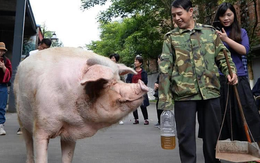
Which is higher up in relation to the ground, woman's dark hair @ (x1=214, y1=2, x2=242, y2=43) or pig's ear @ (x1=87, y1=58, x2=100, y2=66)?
woman's dark hair @ (x1=214, y1=2, x2=242, y2=43)

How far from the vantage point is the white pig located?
2.34 meters

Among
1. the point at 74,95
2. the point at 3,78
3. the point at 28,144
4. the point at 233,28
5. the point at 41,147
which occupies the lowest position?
the point at 28,144

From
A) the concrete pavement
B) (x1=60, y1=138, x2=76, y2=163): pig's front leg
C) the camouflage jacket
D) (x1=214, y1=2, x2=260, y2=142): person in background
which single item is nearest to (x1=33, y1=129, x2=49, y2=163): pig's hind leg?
(x1=60, y1=138, x2=76, y2=163): pig's front leg

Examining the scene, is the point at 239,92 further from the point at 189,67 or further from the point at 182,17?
the point at 182,17

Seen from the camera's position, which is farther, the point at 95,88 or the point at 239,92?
the point at 239,92

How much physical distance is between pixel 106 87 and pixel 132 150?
2.86 meters

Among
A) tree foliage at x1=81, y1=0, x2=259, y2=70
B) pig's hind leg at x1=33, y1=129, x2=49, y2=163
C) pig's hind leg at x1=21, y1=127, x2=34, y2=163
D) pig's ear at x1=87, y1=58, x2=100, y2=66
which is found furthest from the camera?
tree foliage at x1=81, y1=0, x2=259, y2=70

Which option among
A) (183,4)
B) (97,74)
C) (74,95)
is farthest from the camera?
(183,4)

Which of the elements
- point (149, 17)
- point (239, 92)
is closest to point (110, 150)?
point (239, 92)

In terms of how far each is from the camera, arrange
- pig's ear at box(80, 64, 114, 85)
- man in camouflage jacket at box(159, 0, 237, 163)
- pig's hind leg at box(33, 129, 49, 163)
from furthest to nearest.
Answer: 1. man in camouflage jacket at box(159, 0, 237, 163)
2. pig's hind leg at box(33, 129, 49, 163)
3. pig's ear at box(80, 64, 114, 85)

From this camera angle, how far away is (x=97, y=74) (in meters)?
2.31

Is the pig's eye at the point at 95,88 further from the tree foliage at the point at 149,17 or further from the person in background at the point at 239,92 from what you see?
the tree foliage at the point at 149,17

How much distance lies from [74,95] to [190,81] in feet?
3.81

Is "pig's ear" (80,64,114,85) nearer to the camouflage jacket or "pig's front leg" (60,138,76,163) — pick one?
the camouflage jacket
